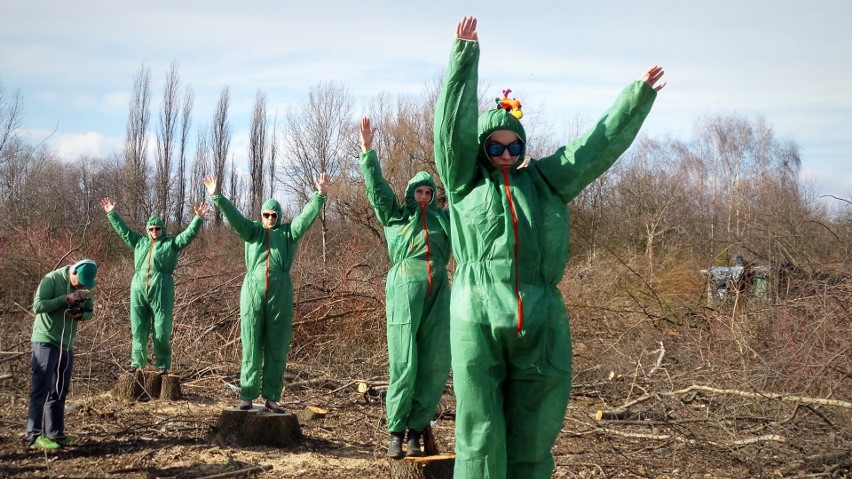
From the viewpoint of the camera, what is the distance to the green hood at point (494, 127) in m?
4.04

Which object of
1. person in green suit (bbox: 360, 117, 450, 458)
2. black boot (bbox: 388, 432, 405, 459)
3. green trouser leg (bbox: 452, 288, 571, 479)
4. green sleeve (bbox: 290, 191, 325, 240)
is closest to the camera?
green trouser leg (bbox: 452, 288, 571, 479)

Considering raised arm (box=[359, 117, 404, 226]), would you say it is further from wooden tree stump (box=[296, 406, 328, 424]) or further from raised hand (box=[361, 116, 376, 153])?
wooden tree stump (box=[296, 406, 328, 424])

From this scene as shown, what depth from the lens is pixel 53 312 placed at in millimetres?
7590

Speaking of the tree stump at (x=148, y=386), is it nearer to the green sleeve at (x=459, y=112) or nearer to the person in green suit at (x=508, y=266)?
the person in green suit at (x=508, y=266)

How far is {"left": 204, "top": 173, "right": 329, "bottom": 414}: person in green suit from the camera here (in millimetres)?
8219

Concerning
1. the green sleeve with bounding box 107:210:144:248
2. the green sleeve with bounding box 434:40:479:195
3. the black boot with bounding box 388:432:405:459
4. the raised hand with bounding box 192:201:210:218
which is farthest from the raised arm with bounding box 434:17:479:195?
the green sleeve with bounding box 107:210:144:248

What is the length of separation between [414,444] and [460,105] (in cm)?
343

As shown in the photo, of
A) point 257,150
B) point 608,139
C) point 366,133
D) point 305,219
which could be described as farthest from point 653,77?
point 257,150

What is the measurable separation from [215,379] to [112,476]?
508 centimetres

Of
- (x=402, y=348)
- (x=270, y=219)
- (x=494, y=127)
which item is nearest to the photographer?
(x=494, y=127)

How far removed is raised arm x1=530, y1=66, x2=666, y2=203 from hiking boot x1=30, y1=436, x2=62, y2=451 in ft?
19.3

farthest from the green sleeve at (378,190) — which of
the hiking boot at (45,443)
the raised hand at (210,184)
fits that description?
the hiking boot at (45,443)

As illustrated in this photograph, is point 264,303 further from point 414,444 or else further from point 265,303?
point 414,444

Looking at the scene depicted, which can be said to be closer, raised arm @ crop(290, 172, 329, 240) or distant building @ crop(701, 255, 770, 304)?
raised arm @ crop(290, 172, 329, 240)
